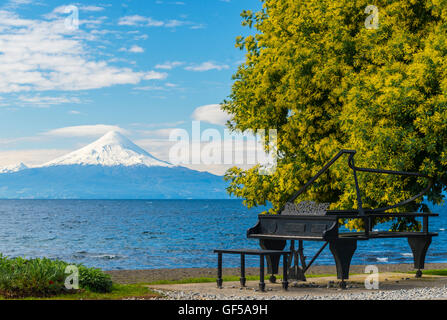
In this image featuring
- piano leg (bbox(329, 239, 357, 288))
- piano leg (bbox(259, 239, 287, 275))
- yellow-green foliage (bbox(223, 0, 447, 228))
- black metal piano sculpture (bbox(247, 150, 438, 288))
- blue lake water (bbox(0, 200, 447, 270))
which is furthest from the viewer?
blue lake water (bbox(0, 200, 447, 270))

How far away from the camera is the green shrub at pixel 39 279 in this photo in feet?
38.0

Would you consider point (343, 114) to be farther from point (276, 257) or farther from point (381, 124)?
point (276, 257)

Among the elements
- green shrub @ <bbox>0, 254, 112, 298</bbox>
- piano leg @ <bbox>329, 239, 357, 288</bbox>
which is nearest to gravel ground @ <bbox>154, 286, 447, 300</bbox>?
piano leg @ <bbox>329, 239, 357, 288</bbox>

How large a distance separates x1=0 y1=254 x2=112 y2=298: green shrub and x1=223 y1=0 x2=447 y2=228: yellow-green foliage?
306 inches

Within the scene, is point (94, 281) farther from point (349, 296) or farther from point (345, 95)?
point (345, 95)

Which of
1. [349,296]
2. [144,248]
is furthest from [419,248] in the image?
[144,248]

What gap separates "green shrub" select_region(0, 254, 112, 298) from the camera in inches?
456

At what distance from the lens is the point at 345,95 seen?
704 inches

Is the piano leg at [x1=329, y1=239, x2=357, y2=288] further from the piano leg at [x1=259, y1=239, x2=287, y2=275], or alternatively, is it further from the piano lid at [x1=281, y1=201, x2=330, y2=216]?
the piano leg at [x1=259, y1=239, x2=287, y2=275]

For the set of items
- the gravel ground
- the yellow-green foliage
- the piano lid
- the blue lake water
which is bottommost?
the blue lake water

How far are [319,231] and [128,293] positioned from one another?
4080 mm

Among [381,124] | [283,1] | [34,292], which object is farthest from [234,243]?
[34,292]
